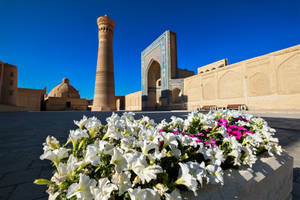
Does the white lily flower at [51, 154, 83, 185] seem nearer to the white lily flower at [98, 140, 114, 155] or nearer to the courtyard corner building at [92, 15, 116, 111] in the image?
the white lily flower at [98, 140, 114, 155]

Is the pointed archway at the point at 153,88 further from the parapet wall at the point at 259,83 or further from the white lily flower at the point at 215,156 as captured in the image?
the white lily flower at the point at 215,156

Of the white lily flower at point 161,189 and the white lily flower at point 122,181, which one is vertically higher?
the white lily flower at point 122,181

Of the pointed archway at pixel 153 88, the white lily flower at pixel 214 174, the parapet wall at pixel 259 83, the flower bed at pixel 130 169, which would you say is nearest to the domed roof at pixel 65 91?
the pointed archway at pixel 153 88

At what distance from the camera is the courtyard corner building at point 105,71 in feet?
64.6

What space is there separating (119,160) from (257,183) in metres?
0.97

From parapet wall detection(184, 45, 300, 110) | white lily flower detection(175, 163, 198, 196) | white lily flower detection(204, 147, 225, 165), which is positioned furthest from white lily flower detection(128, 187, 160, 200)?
parapet wall detection(184, 45, 300, 110)

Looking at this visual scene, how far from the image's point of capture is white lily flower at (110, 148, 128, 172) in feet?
1.90

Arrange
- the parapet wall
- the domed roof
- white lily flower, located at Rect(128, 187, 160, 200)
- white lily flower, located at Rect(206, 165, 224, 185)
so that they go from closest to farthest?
white lily flower, located at Rect(128, 187, 160, 200), white lily flower, located at Rect(206, 165, 224, 185), the parapet wall, the domed roof

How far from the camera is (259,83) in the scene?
12.7m

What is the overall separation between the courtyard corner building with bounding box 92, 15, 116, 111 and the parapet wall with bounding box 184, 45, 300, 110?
39.1 ft

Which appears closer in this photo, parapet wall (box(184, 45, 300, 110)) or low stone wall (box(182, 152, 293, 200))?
low stone wall (box(182, 152, 293, 200))

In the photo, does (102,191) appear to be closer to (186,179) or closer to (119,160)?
(119,160)

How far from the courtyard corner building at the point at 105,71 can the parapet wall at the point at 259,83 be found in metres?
11.9

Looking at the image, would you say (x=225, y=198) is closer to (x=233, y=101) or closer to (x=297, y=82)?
(x=297, y=82)
